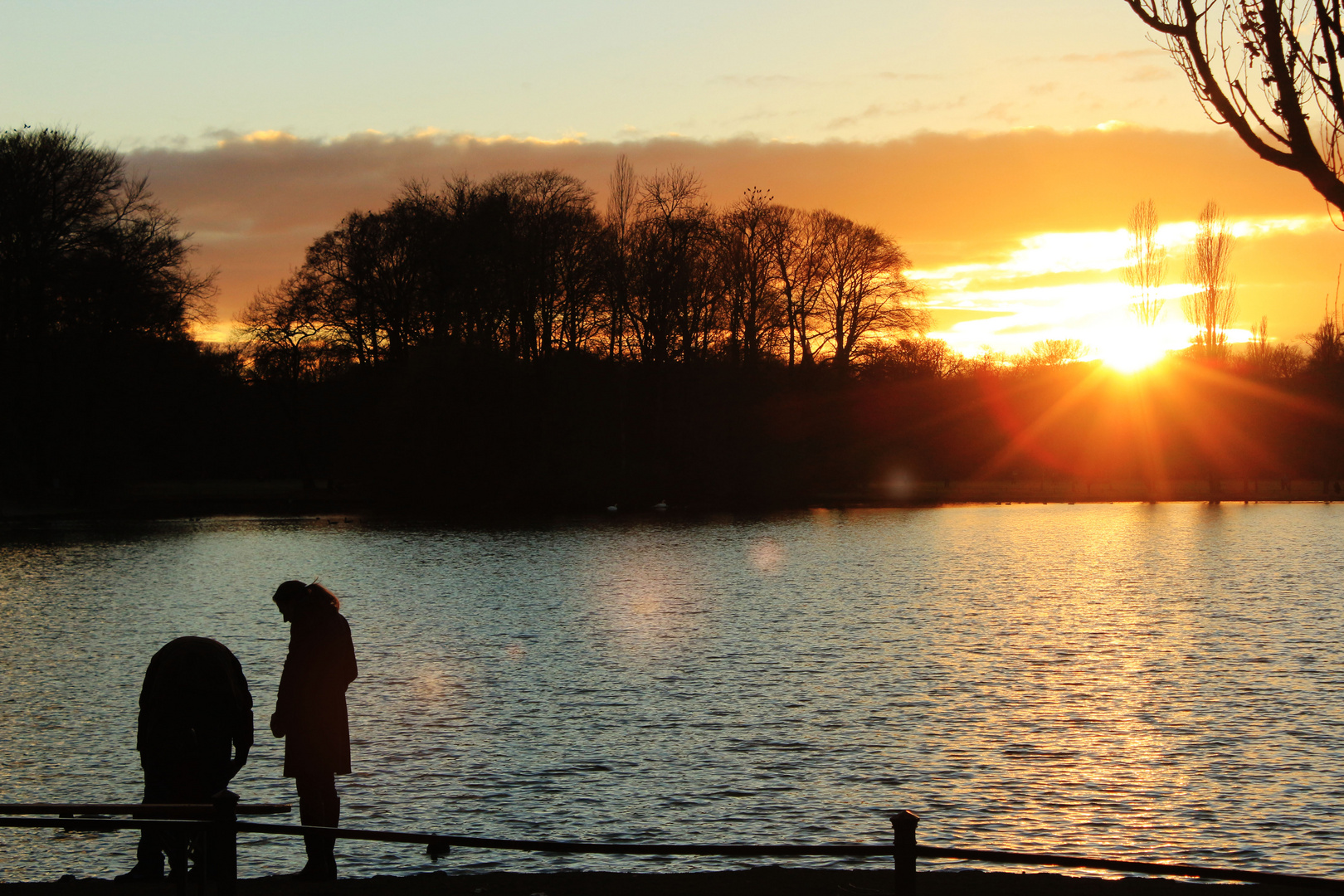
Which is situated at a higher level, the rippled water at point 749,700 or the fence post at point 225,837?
the fence post at point 225,837

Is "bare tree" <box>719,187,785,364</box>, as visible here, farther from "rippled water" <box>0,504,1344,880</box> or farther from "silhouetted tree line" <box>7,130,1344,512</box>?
"rippled water" <box>0,504,1344,880</box>

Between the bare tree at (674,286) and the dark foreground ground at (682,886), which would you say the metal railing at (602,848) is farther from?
the bare tree at (674,286)

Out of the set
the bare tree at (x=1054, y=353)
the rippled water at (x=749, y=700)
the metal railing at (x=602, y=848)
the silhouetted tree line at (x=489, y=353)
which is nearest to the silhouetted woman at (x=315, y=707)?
the rippled water at (x=749, y=700)

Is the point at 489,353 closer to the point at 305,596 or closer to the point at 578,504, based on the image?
the point at 578,504

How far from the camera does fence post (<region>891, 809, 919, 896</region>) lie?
558 cm

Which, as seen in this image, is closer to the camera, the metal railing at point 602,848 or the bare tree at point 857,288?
the metal railing at point 602,848

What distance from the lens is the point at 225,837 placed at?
6.16m

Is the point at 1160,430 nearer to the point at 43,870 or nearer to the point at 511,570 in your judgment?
the point at 511,570

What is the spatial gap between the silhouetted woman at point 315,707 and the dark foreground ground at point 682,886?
540 mm

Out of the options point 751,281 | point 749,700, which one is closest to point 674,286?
point 751,281

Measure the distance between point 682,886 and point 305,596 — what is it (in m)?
3.22

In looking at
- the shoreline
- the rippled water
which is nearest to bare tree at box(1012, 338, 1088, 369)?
the shoreline

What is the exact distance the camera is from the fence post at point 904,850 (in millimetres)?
5578

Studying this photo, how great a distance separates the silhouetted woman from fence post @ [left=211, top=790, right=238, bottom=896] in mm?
2564
